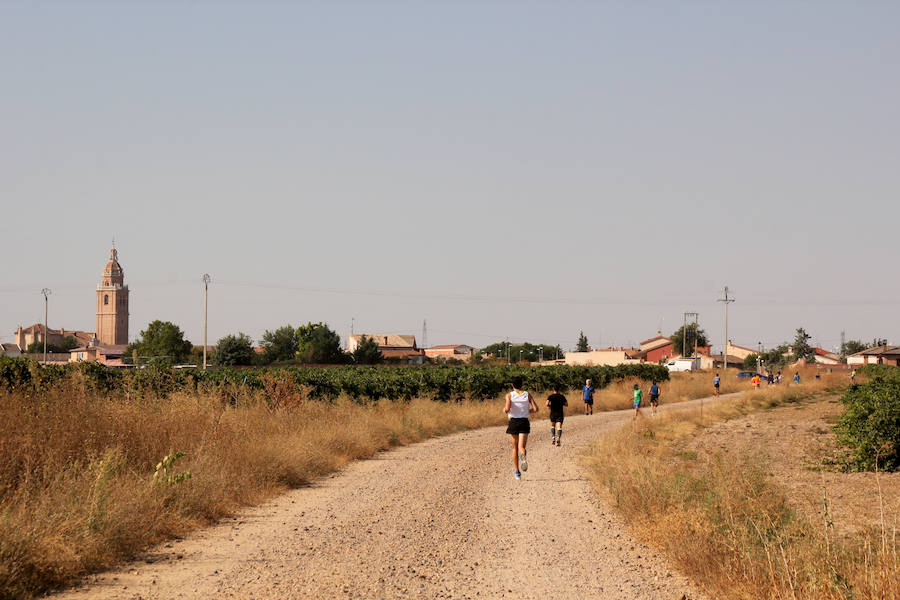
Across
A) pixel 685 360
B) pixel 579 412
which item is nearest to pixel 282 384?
pixel 579 412

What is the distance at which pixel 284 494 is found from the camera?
45.5 feet

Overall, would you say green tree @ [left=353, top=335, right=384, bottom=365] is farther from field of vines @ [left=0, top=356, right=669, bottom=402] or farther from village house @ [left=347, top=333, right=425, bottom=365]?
field of vines @ [left=0, top=356, right=669, bottom=402]

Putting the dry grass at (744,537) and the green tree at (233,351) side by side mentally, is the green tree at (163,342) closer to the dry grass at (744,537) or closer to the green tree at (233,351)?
the green tree at (233,351)

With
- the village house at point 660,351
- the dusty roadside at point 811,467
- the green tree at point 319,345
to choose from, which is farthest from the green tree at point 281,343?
the dusty roadside at point 811,467

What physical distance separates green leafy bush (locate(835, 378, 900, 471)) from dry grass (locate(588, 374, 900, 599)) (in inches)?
292

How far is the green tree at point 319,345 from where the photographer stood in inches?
4596

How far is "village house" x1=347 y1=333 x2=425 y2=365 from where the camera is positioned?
140 meters

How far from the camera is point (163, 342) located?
457 feet

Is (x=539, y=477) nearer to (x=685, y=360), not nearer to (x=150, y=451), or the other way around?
(x=150, y=451)

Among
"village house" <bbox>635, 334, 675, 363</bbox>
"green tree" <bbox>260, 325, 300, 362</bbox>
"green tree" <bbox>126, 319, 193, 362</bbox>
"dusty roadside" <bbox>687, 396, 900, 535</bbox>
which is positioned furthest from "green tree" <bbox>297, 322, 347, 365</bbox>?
"dusty roadside" <bbox>687, 396, 900, 535</bbox>

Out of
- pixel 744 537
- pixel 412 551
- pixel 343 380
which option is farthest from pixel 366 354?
pixel 744 537

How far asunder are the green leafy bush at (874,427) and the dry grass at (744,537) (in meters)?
7.42

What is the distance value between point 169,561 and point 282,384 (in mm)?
15997

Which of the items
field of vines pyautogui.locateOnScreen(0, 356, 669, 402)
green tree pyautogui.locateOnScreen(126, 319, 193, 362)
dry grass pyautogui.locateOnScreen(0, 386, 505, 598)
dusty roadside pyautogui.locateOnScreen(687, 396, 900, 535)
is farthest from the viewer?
green tree pyautogui.locateOnScreen(126, 319, 193, 362)
